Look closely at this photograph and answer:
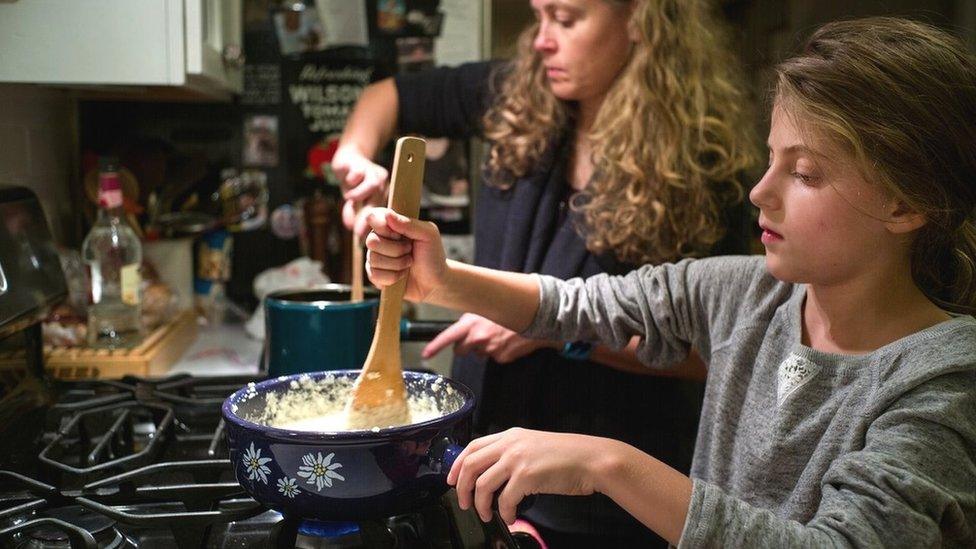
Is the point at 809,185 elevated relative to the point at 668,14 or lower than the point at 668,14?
lower

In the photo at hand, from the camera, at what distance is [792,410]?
81 centimetres

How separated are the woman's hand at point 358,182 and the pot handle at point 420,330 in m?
0.15

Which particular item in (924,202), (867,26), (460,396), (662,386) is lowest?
(662,386)

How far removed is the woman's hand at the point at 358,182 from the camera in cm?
121

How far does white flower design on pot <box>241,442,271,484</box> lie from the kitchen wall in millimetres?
881

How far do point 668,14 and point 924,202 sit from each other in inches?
24.8

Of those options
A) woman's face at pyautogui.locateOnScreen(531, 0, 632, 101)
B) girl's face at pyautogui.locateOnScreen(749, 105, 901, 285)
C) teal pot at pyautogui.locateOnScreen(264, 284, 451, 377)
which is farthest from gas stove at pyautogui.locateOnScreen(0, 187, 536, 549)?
woman's face at pyautogui.locateOnScreen(531, 0, 632, 101)

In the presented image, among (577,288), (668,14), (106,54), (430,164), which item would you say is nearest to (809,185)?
(577,288)

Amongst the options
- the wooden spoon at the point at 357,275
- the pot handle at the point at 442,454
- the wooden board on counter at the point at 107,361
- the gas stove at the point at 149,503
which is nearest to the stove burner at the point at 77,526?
the gas stove at the point at 149,503

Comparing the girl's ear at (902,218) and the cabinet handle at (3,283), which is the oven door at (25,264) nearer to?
the cabinet handle at (3,283)

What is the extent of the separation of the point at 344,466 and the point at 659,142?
29.0 inches

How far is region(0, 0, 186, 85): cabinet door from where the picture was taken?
1.16 metres

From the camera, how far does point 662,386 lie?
1291mm

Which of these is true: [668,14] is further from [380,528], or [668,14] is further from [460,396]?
[380,528]
